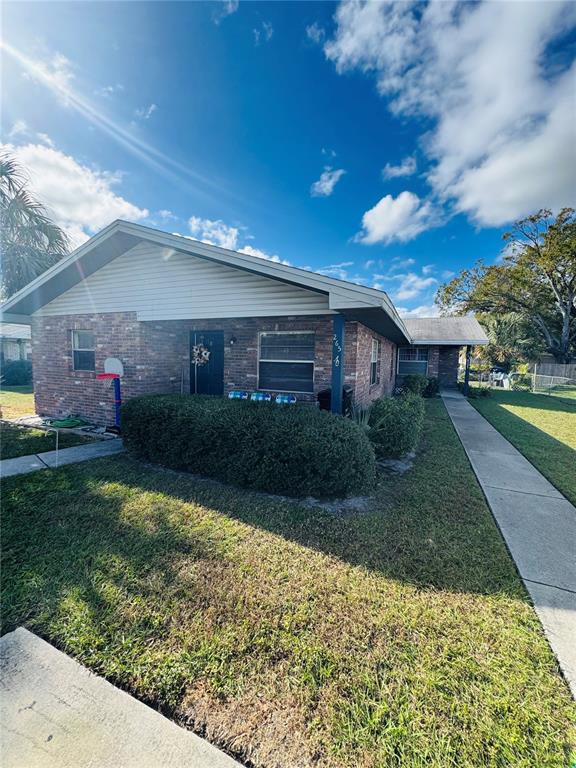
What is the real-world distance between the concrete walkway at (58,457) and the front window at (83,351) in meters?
2.95

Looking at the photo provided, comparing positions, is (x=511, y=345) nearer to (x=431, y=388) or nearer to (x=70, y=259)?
(x=431, y=388)

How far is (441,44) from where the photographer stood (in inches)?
230

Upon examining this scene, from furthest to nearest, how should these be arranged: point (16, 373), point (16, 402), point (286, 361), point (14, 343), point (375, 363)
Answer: point (14, 343) < point (16, 373) < point (16, 402) < point (375, 363) < point (286, 361)

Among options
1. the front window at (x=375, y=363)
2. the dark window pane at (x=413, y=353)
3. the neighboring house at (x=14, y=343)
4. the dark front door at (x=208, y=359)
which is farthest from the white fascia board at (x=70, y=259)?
the dark window pane at (x=413, y=353)

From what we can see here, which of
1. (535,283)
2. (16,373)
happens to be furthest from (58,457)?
(535,283)

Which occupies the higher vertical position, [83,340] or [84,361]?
[83,340]

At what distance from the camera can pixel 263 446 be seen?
4.36 metres

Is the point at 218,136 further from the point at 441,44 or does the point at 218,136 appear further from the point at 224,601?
the point at 224,601

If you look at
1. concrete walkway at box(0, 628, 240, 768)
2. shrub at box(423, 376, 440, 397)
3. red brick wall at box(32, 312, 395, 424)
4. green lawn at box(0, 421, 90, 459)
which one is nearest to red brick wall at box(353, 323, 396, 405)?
red brick wall at box(32, 312, 395, 424)

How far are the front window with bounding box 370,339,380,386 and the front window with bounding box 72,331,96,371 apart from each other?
7.93 m

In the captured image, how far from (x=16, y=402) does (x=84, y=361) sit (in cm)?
532

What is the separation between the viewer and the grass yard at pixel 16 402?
9.55 meters

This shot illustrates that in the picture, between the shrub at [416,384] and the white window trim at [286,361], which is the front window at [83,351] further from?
the shrub at [416,384]

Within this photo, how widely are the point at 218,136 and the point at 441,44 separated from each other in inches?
217
